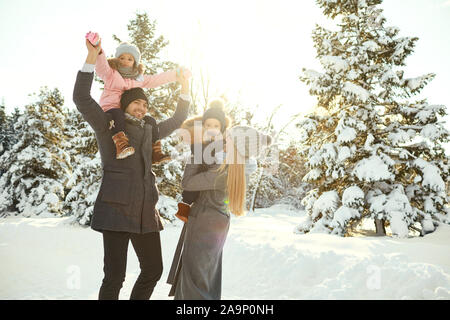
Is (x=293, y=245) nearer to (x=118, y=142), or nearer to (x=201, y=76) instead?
(x=118, y=142)

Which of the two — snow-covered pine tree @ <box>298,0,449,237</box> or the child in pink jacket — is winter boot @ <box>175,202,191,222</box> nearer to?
the child in pink jacket

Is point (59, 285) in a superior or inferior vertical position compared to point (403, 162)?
inferior

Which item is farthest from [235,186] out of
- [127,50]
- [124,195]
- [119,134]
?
[127,50]

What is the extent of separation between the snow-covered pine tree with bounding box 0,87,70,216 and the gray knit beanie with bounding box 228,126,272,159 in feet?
79.7

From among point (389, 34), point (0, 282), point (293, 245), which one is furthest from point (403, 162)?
point (0, 282)

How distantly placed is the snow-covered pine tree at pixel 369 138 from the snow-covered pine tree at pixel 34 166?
67.2ft

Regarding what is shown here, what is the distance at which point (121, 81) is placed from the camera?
3.19 meters

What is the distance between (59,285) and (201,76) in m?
16.3

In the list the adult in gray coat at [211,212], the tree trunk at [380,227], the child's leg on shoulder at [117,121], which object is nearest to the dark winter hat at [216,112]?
the adult in gray coat at [211,212]

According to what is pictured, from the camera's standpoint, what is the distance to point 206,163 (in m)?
3.08

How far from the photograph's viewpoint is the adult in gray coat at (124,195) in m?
2.69

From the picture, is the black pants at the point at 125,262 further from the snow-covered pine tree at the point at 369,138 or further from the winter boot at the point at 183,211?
the snow-covered pine tree at the point at 369,138

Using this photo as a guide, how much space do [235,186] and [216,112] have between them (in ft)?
2.63

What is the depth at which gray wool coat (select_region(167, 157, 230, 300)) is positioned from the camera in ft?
9.53
